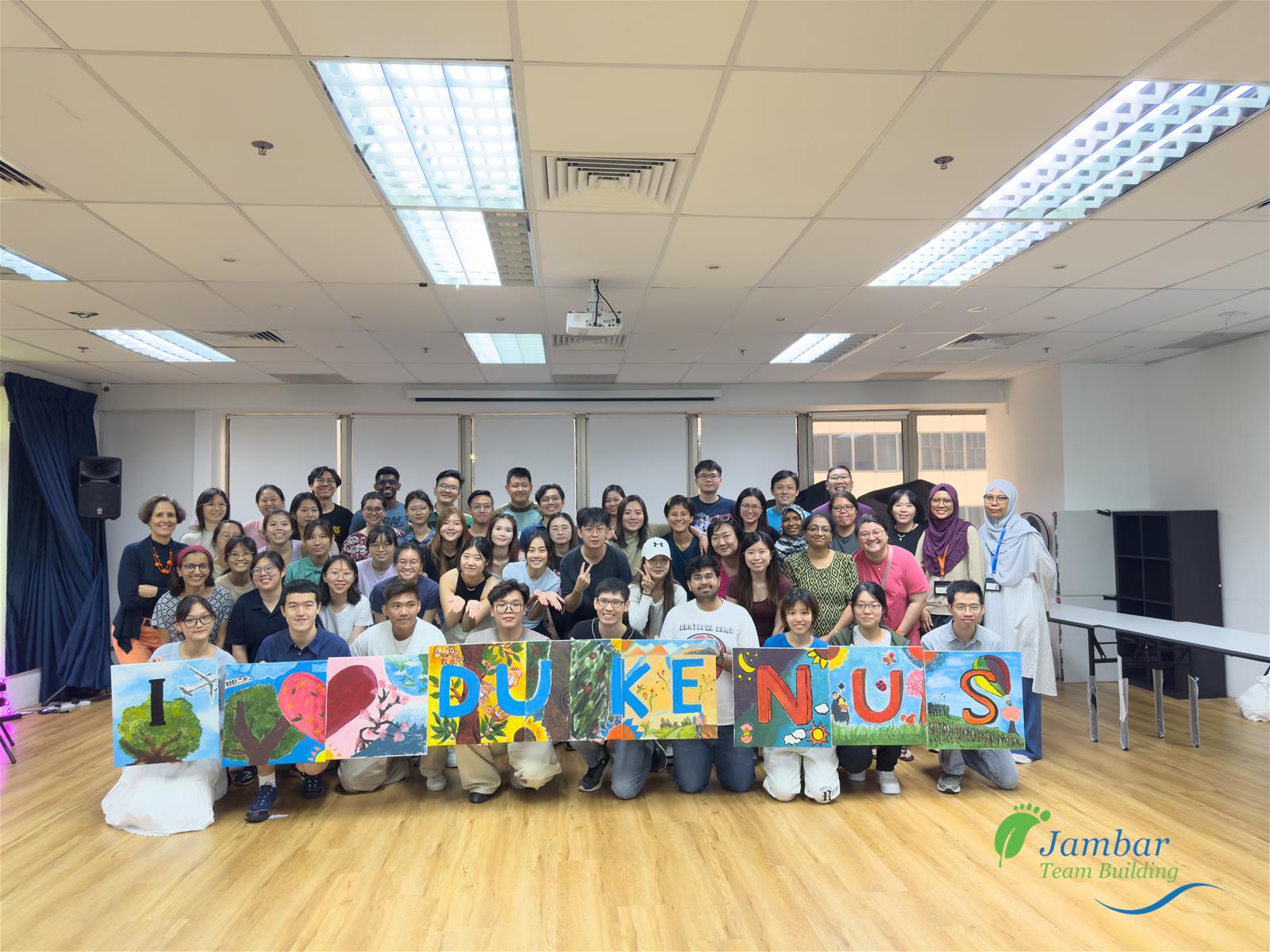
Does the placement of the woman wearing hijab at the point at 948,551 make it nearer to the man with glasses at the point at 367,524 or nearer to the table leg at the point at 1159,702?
the table leg at the point at 1159,702

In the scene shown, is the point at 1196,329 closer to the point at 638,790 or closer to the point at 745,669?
the point at 745,669

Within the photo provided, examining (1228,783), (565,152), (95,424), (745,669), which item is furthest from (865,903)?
(95,424)

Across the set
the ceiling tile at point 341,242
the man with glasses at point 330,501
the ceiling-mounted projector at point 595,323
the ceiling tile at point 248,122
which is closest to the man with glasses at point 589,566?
the ceiling-mounted projector at point 595,323

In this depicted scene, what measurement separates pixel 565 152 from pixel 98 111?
5.30ft

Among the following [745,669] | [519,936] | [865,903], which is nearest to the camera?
[519,936]

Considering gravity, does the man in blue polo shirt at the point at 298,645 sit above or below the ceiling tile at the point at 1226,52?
below

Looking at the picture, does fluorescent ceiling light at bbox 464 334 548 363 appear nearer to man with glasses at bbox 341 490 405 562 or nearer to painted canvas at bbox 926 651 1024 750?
man with glasses at bbox 341 490 405 562

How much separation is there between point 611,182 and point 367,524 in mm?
3251

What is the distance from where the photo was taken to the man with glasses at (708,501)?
5.11 metres

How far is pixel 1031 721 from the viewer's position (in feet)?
15.3

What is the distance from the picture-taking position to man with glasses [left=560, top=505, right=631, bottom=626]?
168 inches

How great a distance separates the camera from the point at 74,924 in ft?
9.17

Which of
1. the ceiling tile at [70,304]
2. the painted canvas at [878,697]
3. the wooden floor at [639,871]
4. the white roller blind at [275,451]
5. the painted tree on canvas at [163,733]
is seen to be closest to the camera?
the wooden floor at [639,871]

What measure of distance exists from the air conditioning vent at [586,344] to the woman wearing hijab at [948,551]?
8.54ft
